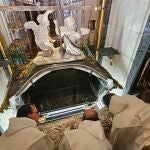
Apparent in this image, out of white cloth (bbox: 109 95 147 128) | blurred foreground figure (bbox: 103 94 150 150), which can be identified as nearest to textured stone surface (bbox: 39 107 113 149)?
blurred foreground figure (bbox: 103 94 150 150)

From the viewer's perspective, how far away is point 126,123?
1069 millimetres

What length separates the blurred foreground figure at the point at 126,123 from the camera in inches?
41.6

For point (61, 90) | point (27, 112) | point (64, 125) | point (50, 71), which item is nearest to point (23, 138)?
point (27, 112)

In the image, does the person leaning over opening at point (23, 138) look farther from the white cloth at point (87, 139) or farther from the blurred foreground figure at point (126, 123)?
the blurred foreground figure at point (126, 123)

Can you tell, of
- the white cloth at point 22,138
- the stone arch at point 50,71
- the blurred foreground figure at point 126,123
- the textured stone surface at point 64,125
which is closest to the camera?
the white cloth at point 22,138

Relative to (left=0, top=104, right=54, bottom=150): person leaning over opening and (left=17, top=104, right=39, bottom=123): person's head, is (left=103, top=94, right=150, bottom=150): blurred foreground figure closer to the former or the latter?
(left=0, top=104, right=54, bottom=150): person leaning over opening

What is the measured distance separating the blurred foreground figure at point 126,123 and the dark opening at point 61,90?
1013 mm

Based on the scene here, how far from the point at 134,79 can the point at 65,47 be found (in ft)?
3.37

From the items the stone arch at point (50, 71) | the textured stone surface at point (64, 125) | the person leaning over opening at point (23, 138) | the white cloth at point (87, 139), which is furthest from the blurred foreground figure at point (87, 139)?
the stone arch at point (50, 71)

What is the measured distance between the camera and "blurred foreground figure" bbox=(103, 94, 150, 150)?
1.06m

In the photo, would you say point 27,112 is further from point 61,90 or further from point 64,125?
point 61,90

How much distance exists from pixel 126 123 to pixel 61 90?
4.31ft

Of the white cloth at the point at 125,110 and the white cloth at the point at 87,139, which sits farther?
the white cloth at the point at 125,110

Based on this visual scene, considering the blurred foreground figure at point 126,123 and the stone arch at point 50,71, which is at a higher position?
the blurred foreground figure at point 126,123
